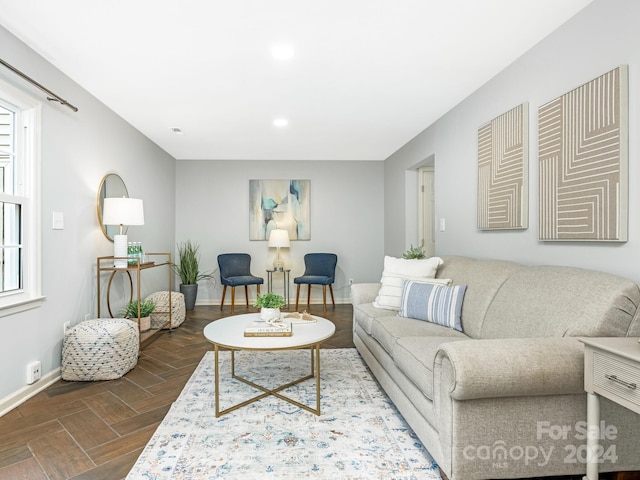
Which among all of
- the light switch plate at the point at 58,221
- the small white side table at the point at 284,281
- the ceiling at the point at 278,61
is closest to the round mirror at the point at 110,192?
the light switch plate at the point at 58,221

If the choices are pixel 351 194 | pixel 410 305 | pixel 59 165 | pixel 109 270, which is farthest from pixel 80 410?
pixel 351 194

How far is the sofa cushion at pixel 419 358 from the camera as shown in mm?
1635

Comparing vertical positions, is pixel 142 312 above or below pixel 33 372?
above

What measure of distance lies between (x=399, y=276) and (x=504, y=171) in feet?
3.71

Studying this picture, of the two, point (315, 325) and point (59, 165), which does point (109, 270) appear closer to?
point (59, 165)

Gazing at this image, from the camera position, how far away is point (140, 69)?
8.57 ft

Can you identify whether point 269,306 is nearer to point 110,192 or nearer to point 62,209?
point 62,209

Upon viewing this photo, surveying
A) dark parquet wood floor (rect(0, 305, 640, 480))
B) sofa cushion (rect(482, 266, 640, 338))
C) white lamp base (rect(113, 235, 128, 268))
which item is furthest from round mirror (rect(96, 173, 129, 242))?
sofa cushion (rect(482, 266, 640, 338))

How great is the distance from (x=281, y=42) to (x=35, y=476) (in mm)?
2590

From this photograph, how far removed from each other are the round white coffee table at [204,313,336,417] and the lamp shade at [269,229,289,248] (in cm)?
267

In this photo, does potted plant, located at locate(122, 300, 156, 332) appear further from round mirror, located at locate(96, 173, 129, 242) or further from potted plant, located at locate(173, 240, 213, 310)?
potted plant, located at locate(173, 240, 213, 310)

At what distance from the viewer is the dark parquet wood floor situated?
1.62 meters

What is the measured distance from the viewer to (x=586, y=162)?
6.17 ft

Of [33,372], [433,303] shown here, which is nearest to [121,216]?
[33,372]
